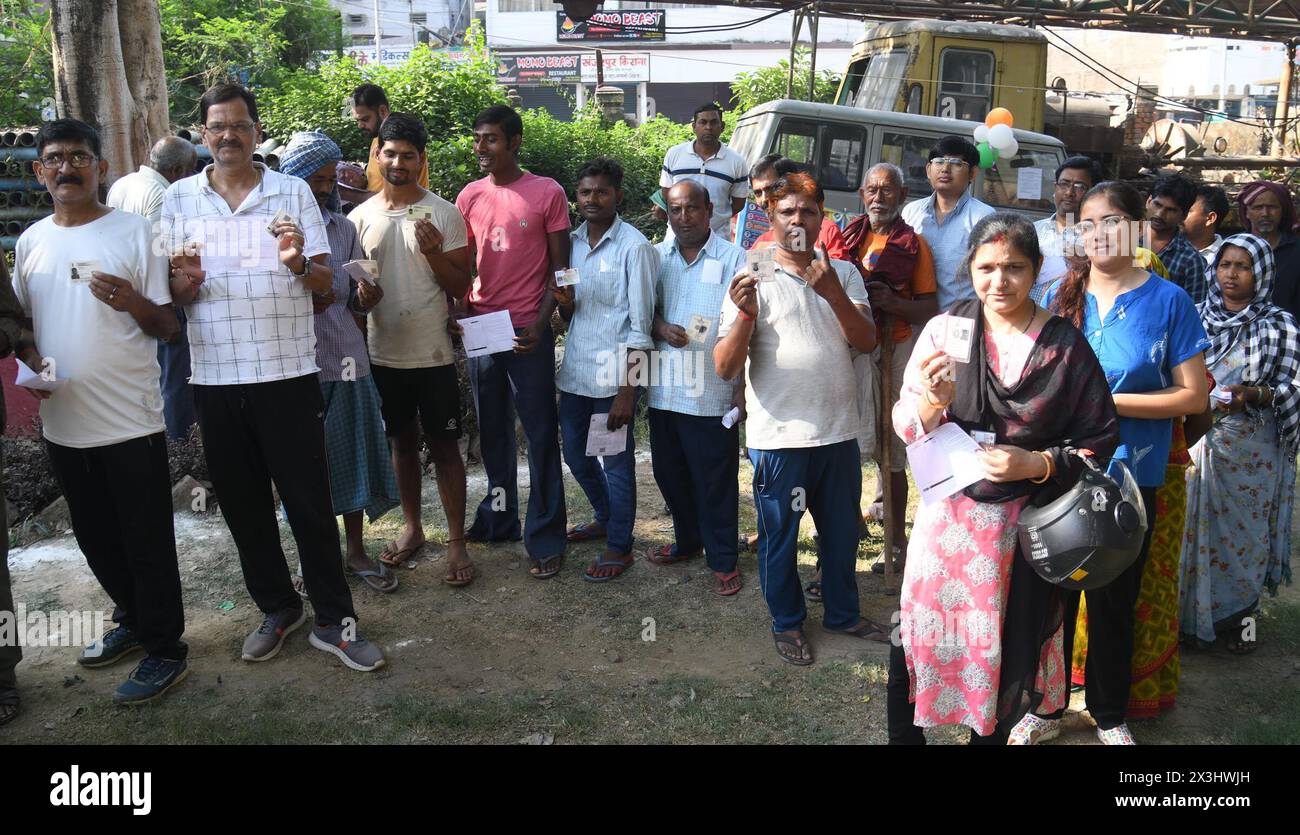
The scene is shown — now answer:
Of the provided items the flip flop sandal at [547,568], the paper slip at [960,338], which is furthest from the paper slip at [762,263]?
the flip flop sandal at [547,568]

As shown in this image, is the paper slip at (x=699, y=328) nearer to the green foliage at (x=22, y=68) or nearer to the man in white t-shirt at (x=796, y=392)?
the man in white t-shirt at (x=796, y=392)

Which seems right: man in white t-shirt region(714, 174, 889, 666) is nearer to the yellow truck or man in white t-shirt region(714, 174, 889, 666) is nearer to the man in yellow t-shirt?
the man in yellow t-shirt

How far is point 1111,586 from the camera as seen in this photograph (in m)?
3.23

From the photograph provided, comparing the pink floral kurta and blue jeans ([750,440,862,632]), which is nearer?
the pink floral kurta

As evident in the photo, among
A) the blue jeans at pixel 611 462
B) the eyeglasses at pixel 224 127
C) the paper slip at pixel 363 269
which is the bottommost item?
the blue jeans at pixel 611 462

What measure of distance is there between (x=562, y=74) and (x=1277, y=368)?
105 feet

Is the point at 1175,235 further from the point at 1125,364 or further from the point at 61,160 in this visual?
the point at 61,160

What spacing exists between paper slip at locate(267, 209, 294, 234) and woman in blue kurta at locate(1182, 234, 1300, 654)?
3.69 metres

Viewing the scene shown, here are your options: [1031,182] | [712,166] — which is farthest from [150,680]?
[1031,182]

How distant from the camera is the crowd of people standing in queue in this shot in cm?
287

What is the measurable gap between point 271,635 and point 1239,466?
13.4 ft

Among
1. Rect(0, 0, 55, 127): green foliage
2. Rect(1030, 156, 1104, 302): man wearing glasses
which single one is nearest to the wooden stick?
Rect(1030, 156, 1104, 302): man wearing glasses

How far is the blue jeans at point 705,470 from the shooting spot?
4547 mm
